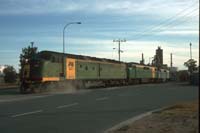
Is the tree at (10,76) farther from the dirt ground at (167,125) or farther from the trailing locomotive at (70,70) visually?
the dirt ground at (167,125)

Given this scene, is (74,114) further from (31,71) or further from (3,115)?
(31,71)

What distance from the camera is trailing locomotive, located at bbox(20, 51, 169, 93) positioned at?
4159 centimetres

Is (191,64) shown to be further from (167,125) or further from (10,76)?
(167,125)

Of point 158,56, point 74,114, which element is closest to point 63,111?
point 74,114

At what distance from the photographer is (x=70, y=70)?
150ft

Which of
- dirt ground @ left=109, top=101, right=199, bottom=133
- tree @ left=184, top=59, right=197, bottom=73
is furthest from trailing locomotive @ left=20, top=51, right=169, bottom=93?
tree @ left=184, top=59, right=197, bottom=73

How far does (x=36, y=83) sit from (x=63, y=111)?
846 inches

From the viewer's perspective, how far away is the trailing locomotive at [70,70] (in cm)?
4159

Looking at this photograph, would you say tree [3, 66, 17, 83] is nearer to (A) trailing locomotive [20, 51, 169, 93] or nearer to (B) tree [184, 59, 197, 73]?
(A) trailing locomotive [20, 51, 169, 93]

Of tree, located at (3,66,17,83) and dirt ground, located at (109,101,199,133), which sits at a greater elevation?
tree, located at (3,66,17,83)

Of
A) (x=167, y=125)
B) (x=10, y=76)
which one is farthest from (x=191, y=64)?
(x=167, y=125)

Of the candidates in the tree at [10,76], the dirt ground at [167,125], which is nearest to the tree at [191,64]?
the tree at [10,76]

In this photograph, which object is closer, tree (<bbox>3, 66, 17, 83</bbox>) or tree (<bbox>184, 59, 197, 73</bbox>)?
tree (<bbox>3, 66, 17, 83</bbox>)

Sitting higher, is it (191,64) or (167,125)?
(191,64)
